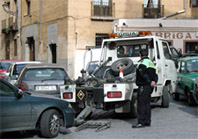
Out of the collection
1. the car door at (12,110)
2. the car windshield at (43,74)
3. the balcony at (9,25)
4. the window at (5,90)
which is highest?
the balcony at (9,25)

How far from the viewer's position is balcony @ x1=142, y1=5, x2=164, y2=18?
97.7 feet

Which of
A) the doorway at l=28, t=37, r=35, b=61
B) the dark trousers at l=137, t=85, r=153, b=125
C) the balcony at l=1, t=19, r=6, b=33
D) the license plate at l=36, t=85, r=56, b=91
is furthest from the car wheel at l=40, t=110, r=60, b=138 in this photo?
the balcony at l=1, t=19, r=6, b=33

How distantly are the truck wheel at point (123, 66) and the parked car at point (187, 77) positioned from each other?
255cm

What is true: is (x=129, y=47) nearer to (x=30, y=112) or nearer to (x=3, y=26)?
(x=30, y=112)

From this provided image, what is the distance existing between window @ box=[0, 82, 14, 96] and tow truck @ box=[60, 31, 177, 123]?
2.43 m

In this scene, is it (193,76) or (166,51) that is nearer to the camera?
(166,51)

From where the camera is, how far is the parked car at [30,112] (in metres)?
7.53

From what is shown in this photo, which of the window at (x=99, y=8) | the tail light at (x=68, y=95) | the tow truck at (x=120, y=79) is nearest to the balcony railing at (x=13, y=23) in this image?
the window at (x=99, y=8)

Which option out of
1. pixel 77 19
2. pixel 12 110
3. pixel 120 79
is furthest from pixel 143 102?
pixel 77 19

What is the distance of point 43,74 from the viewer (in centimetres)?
1140

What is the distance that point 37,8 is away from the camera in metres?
32.4

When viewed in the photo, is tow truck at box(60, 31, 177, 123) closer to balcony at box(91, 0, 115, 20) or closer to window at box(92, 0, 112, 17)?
balcony at box(91, 0, 115, 20)

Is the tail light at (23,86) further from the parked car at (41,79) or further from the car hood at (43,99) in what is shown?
the car hood at (43,99)

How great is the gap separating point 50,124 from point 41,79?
10.8 ft
